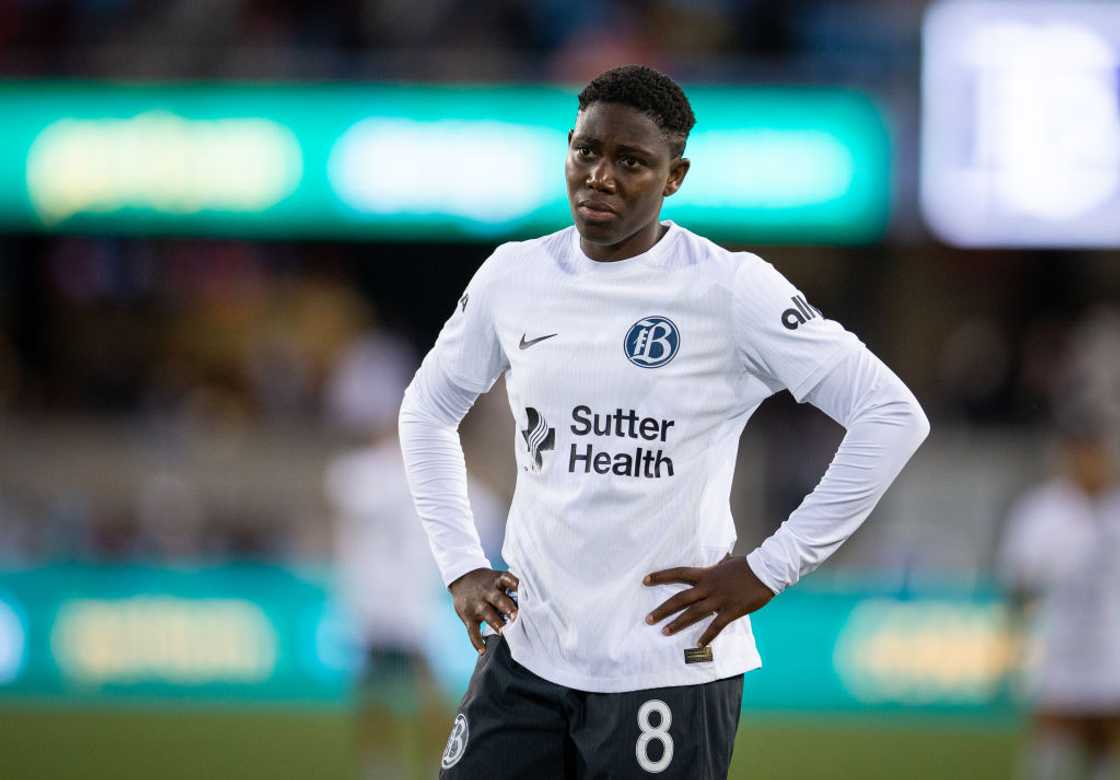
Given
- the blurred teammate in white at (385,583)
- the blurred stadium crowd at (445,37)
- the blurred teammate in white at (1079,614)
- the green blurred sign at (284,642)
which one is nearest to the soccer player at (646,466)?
the blurred teammate in white at (1079,614)

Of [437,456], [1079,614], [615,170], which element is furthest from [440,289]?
[615,170]

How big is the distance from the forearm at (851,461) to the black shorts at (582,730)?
0.29m

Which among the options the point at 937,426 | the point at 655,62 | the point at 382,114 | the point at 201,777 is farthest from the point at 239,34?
the point at 201,777

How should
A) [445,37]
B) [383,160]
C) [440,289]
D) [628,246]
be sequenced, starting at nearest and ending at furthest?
[628,246]
[383,160]
[445,37]
[440,289]

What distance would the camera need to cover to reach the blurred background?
1044 cm

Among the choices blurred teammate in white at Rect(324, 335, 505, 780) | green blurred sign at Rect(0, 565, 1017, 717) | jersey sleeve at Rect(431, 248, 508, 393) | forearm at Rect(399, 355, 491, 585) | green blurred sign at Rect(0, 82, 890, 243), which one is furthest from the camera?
green blurred sign at Rect(0, 82, 890, 243)

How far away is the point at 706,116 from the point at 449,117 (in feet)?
6.28

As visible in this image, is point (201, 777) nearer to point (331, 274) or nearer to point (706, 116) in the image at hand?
point (706, 116)

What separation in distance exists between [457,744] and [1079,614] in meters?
4.88

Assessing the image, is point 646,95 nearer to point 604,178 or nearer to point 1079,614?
point 604,178

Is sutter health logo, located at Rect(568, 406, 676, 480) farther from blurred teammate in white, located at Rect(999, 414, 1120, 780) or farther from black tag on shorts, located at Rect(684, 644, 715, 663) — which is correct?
blurred teammate in white, located at Rect(999, 414, 1120, 780)

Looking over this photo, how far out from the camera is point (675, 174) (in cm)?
338

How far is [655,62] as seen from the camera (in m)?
12.6

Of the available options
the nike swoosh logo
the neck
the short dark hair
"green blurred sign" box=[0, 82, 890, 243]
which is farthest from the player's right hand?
"green blurred sign" box=[0, 82, 890, 243]
